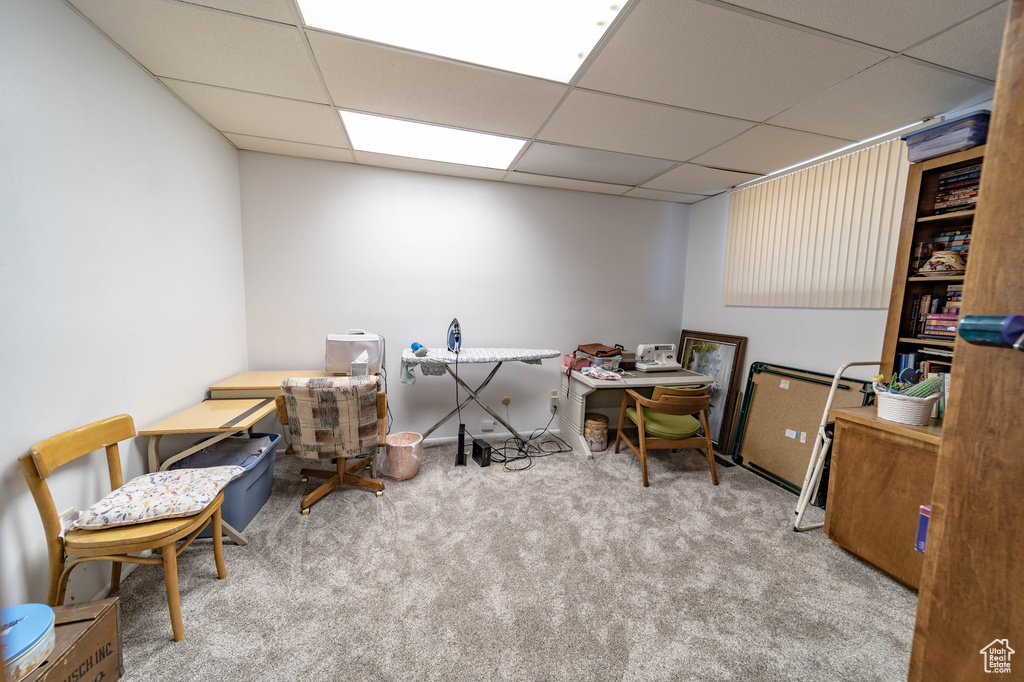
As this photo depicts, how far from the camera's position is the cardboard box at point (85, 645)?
104 centimetres

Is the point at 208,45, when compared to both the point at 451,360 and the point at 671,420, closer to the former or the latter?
the point at 451,360

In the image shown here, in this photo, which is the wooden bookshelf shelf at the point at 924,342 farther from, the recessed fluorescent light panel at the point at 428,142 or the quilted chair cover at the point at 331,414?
the quilted chair cover at the point at 331,414

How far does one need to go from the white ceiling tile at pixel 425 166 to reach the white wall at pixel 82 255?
1.03 m

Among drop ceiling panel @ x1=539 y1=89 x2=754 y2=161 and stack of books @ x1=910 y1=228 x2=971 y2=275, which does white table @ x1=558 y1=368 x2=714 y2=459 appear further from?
drop ceiling panel @ x1=539 y1=89 x2=754 y2=161

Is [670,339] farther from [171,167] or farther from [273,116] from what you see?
[171,167]

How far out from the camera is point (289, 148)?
262 centimetres

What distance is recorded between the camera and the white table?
9.86 ft

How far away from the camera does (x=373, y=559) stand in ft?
6.06

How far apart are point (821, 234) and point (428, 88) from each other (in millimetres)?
2822

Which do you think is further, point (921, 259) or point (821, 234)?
point (821, 234)

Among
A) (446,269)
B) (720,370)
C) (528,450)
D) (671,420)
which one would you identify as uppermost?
(446,269)

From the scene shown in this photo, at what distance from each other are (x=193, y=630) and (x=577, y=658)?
155 cm

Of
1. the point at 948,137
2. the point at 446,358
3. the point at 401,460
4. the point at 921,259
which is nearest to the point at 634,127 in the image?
the point at 948,137

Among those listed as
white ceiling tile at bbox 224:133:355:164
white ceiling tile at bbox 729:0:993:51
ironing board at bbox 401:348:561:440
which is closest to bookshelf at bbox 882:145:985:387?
white ceiling tile at bbox 729:0:993:51
